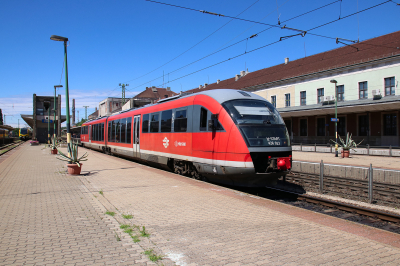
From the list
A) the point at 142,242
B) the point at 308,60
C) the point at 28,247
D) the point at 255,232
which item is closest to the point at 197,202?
the point at 255,232

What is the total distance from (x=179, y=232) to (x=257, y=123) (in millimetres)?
4815

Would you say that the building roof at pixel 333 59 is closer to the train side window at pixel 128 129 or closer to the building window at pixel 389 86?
the building window at pixel 389 86

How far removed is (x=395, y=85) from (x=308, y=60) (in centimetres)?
1321

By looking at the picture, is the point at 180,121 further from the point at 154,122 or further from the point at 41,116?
the point at 41,116

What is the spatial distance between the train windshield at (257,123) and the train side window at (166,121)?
12.9 ft

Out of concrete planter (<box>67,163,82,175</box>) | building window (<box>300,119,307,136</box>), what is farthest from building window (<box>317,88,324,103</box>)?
concrete planter (<box>67,163,82,175</box>)

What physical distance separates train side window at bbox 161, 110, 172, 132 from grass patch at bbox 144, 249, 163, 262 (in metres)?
8.69

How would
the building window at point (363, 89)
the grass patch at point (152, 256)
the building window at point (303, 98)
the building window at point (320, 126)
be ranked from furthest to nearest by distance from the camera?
the building window at point (303, 98)
the building window at point (320, 126)
the building window at point (363, 89)
the grass patch at point (152, 256)

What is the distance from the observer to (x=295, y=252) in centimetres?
434

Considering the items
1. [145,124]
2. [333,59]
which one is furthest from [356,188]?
[333,59]

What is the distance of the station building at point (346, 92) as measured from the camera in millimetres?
27359

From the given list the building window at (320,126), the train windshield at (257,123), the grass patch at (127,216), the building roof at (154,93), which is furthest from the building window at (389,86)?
the building roof at (154,93)

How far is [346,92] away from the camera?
3144 centimetres

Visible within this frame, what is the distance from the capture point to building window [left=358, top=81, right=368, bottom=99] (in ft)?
98.0
